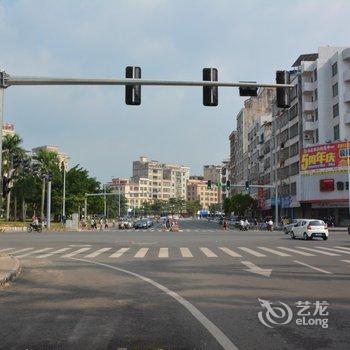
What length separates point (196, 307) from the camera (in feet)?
30.0

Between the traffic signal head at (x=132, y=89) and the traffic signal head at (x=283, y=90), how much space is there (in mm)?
4410

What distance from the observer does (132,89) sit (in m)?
16.4

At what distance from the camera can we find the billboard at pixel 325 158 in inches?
2550

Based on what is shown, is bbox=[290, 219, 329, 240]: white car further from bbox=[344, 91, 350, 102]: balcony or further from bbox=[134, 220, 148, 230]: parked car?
bbox=[134, 220, 148, 230]: parked car

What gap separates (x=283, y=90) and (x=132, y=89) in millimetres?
4799

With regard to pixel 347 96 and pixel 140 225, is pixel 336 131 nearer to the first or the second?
pixel 347 96

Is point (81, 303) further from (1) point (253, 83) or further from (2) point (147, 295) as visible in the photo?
(1) point (253, 83)

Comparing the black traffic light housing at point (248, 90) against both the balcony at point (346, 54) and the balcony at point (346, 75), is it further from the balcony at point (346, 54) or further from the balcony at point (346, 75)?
the balcony at point (346, 54)

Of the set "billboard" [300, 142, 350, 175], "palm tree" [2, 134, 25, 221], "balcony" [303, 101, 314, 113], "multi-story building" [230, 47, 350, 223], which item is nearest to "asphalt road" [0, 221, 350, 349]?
"billboard" [300, 142, 350, 175]

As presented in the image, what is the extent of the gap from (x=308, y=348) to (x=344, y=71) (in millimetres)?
66724

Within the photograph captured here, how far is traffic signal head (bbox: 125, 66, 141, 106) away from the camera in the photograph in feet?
53.2

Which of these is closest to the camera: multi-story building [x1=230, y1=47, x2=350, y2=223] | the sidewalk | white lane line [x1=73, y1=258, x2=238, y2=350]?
white lane line [x1=73, y1=258, x2=238, y2=350]

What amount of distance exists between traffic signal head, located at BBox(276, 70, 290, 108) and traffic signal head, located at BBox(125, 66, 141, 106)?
441 centimetres

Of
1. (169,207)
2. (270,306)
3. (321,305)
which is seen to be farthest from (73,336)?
(169,207)
